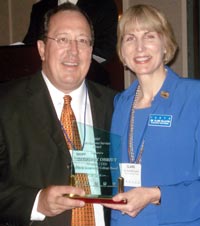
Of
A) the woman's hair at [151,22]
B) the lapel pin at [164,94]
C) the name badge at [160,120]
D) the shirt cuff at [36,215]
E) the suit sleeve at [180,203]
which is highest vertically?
the woman's hair at [151,22]

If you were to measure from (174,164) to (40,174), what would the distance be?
0.66m

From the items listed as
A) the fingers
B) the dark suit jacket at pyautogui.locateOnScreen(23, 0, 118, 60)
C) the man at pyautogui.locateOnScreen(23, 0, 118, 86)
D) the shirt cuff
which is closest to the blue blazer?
the fingers

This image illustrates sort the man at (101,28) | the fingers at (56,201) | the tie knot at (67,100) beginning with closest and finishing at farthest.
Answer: the fingers at (56,201)
the tie knot at (67,100)
the man at (101,28)

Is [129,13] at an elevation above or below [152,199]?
above

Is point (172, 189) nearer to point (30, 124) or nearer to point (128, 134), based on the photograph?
point (128, 134)

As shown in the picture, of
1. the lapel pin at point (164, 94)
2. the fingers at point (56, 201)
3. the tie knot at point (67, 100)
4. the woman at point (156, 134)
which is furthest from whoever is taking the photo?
the tie knot at point (67, 100)

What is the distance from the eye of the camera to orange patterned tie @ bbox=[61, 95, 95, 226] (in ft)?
6.02

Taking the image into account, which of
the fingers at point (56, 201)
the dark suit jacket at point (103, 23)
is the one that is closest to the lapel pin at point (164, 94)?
the fingers at point (56, 201)

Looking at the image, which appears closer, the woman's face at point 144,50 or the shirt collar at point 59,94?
the woman's face at point 144,50

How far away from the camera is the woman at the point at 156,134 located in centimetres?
188

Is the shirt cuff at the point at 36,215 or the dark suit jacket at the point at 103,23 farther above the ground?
the dark suit jacket at the point at 103,23

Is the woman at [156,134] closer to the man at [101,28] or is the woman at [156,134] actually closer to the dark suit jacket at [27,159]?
the dark suit jacket at [27,159]

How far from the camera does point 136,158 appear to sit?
2.02 m

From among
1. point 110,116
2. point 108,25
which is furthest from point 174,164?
point 108,25
